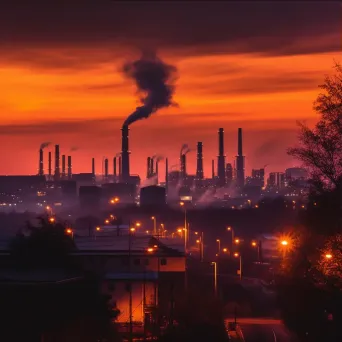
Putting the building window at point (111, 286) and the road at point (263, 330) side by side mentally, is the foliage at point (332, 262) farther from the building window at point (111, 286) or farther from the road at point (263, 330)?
the building window at point (111, 286)

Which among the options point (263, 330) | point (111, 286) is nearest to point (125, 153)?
point (111, 286)

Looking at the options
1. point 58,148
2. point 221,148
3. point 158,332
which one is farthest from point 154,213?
point 158,332

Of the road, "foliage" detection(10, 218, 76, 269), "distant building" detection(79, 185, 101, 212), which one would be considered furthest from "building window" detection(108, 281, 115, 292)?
"distant building" detection(79, 185, 101, 212)

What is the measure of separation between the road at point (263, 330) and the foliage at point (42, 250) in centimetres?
568

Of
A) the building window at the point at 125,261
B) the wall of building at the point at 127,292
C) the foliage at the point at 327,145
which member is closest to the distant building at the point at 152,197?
the building window at the point at 125,261

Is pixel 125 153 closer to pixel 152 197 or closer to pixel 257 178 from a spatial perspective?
pixel 152 197

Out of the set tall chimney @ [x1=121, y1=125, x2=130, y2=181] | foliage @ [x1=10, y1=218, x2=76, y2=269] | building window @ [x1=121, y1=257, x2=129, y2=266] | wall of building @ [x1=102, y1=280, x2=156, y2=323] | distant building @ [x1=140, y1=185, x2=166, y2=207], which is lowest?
wall of building @ [x1=102, y1=280, x2=156, y2=323]

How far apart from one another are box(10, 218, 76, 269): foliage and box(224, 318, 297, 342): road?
18.6ft

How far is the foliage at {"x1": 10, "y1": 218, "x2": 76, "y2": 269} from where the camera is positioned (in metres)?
31.1

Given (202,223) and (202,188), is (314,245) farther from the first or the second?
(202,188)

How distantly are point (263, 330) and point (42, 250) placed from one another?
7.21 m

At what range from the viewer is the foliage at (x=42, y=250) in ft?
102

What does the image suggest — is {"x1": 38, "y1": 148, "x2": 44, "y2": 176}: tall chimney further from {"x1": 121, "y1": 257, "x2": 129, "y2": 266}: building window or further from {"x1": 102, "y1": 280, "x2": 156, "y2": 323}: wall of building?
{"x1": 102, "y1": 280, "x2": 156, "y2": 323}: wall of building

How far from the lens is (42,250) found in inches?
1277
